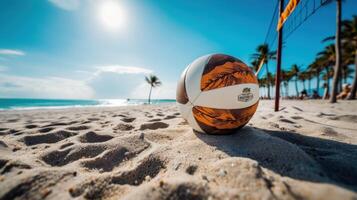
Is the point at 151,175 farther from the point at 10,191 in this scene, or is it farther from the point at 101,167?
the point at 10,191

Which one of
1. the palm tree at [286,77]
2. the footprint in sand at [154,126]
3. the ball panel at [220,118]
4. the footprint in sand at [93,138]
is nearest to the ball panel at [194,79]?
the ball panel at [220,118]

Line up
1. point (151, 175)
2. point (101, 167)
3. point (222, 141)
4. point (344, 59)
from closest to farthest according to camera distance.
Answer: point (151, 175) → point (101, 167) → point (222, 141) → point (344, 59)

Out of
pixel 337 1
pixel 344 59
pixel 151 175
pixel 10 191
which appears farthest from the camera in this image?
pixel 344 59

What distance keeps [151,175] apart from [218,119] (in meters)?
1.04

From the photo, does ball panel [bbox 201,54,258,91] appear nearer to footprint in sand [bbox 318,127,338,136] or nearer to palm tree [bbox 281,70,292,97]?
footprint in sand [bbox 318,127,338,136]

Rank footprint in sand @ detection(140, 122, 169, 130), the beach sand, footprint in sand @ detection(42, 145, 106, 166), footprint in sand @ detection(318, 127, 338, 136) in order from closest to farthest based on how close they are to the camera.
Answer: the beach sand → footprint in sand @ detection(42, 145, 106, 166) → footprint in sand @ detection(318, 127, 338, 136) → footprint in sand @ detection(140, 122, 169, 130)

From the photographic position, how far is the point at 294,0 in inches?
132

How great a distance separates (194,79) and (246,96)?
70 centimetres

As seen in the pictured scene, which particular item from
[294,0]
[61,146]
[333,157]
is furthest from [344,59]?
[61,146]

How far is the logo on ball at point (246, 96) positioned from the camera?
207cm

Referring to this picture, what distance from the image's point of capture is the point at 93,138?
2387 mm

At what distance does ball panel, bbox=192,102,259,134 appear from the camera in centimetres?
203

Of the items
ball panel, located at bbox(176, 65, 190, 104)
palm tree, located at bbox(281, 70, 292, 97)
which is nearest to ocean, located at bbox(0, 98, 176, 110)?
ball panel, located at bbox(176, 65, 190, 104)

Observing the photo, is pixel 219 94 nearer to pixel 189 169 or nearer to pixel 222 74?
pixel 222 74
